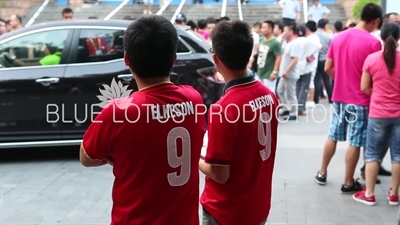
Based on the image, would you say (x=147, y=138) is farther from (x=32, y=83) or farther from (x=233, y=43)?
(x=32, y=83)

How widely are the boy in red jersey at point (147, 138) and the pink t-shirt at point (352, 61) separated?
3.51 m

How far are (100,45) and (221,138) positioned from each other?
461cm

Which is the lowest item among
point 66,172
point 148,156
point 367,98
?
point 66,172

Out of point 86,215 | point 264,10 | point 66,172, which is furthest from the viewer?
point 264,10

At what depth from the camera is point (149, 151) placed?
244cm

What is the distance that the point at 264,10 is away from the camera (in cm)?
1938

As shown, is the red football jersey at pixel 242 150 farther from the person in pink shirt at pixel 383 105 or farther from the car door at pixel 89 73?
the car door at pixel 89 73

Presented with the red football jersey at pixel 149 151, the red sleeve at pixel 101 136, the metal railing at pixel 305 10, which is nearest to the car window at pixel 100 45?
the red football jersey at pixel 149 151

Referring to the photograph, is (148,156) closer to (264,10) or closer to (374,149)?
(374,149)

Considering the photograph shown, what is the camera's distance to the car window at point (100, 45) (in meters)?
7.01

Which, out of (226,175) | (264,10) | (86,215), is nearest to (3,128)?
(86,215)

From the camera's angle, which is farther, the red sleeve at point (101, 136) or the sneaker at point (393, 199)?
the sneaker at point (393, 199)

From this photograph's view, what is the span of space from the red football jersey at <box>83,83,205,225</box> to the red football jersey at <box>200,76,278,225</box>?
218 millimetres

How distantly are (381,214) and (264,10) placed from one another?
1478 centimetres
